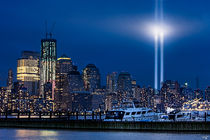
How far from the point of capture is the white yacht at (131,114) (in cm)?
8881

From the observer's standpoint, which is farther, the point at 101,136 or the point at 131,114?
the point at 131,114

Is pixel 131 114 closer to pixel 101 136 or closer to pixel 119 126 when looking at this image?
pixel 119 126

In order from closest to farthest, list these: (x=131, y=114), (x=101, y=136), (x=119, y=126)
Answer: (x=101, y=136), (x=119, y=126), (x=131, y=114)

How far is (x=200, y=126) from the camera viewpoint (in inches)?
2867

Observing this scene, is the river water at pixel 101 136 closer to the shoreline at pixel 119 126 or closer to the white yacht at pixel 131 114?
the shoreline at pixel 119 126

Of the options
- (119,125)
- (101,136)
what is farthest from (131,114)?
(101,136)

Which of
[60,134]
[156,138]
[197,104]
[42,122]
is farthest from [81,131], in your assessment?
[197,104]

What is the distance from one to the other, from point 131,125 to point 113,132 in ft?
11.3

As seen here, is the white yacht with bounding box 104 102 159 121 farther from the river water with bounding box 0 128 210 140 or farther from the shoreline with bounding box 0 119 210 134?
the river water with bounding box 0 128 210 140

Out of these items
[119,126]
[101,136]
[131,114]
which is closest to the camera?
[101,136]

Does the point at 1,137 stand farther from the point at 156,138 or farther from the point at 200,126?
the point at 200,126

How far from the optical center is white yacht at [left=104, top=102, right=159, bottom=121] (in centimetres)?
8881

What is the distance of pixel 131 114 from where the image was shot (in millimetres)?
89688

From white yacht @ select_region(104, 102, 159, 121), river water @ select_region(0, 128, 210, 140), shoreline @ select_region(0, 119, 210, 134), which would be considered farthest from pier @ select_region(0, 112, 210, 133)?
white yacht @ select_region(104, 102, 159, 121)
